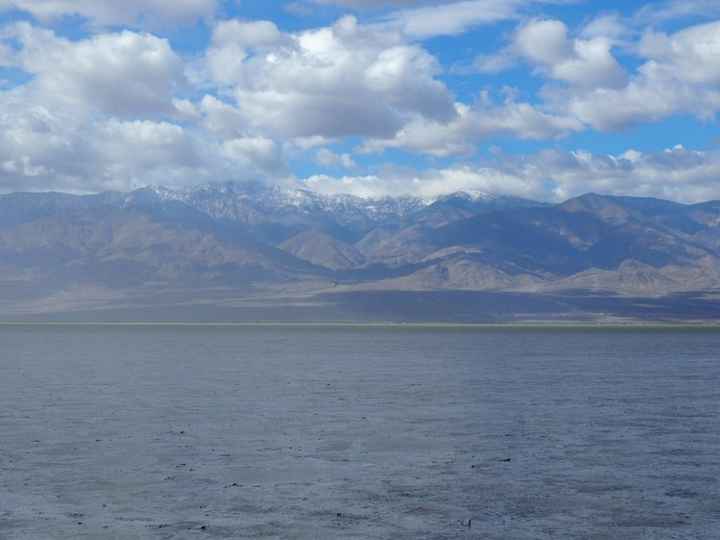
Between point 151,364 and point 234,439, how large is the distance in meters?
66.9

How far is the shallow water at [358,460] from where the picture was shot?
3253cm

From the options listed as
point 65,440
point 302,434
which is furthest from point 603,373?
point 65,440

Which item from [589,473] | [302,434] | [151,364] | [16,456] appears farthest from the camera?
[151,364]

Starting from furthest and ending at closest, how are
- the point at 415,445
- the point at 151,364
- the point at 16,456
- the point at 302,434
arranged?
the point at 151,364 < the point at 302,434 < the point at 415,445 < the point at 16,456

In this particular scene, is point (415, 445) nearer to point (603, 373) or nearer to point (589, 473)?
point (589, 473)

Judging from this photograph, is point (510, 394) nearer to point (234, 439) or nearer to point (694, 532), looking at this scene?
point (234, 439)

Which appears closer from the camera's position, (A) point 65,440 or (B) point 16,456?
(B) point 16,456

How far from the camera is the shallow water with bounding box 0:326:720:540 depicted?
3253 cm

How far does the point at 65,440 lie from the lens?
48.7m

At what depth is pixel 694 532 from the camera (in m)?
31.3

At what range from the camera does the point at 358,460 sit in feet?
143

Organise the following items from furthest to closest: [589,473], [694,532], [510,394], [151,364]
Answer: [151,364] < [510,394] < [589,473] < [694,532]

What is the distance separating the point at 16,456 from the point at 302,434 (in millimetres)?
13583

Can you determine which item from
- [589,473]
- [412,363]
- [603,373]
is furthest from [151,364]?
[589,473]
